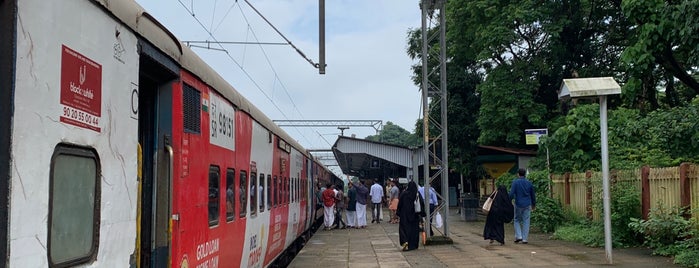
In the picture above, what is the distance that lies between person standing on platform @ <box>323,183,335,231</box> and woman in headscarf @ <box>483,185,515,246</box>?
816 centimetres

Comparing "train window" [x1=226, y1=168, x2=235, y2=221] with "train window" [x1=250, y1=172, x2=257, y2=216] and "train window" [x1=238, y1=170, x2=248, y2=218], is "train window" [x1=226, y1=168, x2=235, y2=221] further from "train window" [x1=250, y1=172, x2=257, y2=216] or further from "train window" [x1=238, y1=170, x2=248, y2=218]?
"train window" [x1=250, y1=172, x2=257, y2=216]

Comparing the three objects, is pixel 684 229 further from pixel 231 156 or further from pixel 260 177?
pixel 231 156

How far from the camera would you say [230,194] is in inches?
261

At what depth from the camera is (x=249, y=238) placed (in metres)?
7.86

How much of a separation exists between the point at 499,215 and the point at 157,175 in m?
10.1

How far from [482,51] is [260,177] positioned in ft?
54.8

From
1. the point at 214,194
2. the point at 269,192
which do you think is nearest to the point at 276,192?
the point at 269,192

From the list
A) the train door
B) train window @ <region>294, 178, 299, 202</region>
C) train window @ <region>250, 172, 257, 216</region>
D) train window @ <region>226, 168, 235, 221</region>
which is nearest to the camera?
the train door

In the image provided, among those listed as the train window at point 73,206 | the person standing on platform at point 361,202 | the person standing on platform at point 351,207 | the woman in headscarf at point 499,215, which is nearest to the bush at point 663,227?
the woman in headscarf at point 499,215

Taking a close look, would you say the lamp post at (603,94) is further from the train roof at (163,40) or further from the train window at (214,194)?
the train window at (214,194)

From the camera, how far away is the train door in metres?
4.41

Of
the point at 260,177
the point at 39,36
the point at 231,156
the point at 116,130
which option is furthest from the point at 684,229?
the point at 39,36

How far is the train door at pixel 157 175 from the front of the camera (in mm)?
4410

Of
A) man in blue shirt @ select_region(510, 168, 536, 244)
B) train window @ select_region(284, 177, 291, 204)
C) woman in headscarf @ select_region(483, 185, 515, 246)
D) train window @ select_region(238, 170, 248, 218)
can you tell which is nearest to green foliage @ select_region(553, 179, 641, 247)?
man in blue shirt @ select_region(510, 168, 536, 244)
